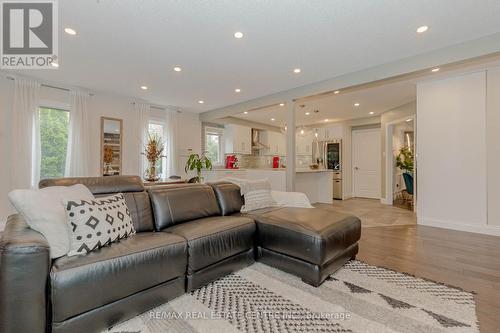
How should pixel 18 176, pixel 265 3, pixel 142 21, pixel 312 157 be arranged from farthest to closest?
pixel 312 157
pixel 18 176
pixel 142 21
pixel 265 3

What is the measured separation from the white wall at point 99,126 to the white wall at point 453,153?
543 centimetres

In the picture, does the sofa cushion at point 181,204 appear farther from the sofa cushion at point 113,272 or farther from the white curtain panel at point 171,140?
the white curtain panel at point 171,140

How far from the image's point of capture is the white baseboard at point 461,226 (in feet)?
11.6

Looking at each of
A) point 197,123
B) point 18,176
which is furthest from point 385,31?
point 18,176

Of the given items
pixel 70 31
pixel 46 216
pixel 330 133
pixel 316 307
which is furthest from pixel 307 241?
pixel 330 133

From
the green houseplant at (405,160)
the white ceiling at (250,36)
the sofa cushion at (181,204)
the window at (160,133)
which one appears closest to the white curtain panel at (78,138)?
the white ceiling at (250,36)

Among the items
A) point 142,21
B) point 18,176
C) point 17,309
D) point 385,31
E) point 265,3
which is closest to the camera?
point 17,309

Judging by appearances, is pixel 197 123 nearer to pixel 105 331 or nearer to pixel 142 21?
pixel 142 21

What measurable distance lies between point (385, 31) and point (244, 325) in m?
3.22

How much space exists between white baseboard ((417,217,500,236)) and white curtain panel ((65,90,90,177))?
6.48 m

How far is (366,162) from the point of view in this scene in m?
7.37

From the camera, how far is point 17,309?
3.95 feet

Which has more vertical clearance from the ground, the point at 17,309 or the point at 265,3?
the point at 265,3

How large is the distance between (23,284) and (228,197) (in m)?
1.97
